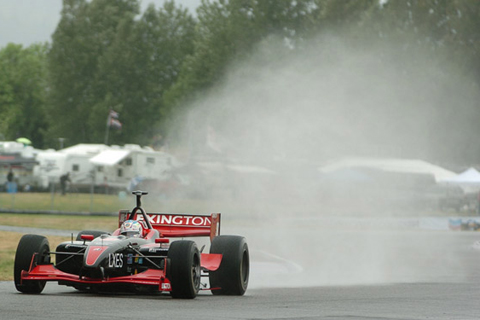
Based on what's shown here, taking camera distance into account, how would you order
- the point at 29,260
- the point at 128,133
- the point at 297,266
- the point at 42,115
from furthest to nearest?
the point at 42,115 < the point at 128,133 < the point at 297,266 < the point at 29,260

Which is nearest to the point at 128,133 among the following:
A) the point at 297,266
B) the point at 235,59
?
the point at 235,59

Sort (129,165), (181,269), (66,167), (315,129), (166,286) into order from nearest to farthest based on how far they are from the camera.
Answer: (181,269) → (166,286) → (315,129) → (129,165) → (66,167)

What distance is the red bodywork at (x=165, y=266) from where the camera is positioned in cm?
1125

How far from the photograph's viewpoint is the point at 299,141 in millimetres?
48219

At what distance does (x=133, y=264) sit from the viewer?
11.8 m

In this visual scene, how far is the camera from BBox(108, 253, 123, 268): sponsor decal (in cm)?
1131

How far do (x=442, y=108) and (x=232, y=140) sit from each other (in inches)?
579

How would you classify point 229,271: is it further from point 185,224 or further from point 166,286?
point 185,224

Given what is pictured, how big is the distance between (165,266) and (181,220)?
3448mm

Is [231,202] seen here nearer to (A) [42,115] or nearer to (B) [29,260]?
(B) [29,260]

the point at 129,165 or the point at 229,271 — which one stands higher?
the point at 129,165

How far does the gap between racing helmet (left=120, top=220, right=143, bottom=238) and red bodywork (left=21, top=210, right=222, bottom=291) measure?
0.42ft

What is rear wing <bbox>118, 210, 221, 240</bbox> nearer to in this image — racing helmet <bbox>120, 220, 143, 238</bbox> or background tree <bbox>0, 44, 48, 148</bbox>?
racing helmet <bbox>120, 220, 143, 238</bbox>

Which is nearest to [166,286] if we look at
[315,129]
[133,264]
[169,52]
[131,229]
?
[133,264]
